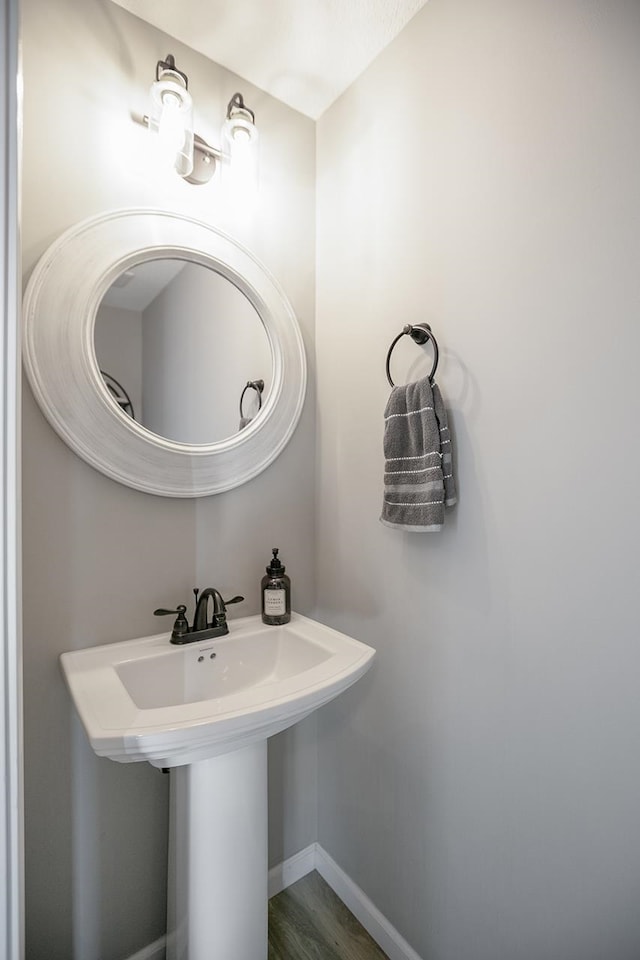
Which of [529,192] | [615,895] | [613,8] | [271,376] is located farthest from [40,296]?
[615,895]

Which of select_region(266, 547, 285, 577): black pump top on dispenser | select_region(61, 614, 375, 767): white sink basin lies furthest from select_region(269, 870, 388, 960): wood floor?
select_region(266, 547, 285, 577): black pump top on dispenser

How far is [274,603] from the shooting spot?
53.6 inches

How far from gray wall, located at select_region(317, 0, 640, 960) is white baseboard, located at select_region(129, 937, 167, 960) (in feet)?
1.88

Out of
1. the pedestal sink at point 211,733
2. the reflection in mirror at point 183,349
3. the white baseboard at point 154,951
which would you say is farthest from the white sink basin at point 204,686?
the white baseboard at point 154,951

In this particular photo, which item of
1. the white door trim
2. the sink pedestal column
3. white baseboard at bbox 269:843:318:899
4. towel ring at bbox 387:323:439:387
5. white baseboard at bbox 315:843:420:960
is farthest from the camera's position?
white baseboard at bbox 269:843:318:899

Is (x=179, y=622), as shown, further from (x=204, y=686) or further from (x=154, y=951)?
(x=154, y=951)

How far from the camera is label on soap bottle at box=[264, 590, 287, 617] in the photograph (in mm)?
1360

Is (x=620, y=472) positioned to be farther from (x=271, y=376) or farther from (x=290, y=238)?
(x=290, y=238)

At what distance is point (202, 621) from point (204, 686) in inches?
6.4

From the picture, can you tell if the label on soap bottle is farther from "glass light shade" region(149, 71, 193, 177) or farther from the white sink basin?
"glass light shade" region(149, 71, 193, 177)

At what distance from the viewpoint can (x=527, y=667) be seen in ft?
3.25

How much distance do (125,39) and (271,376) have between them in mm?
947

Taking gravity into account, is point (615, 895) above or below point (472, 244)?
below

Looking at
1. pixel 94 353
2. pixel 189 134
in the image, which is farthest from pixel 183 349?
pixel 189 134
